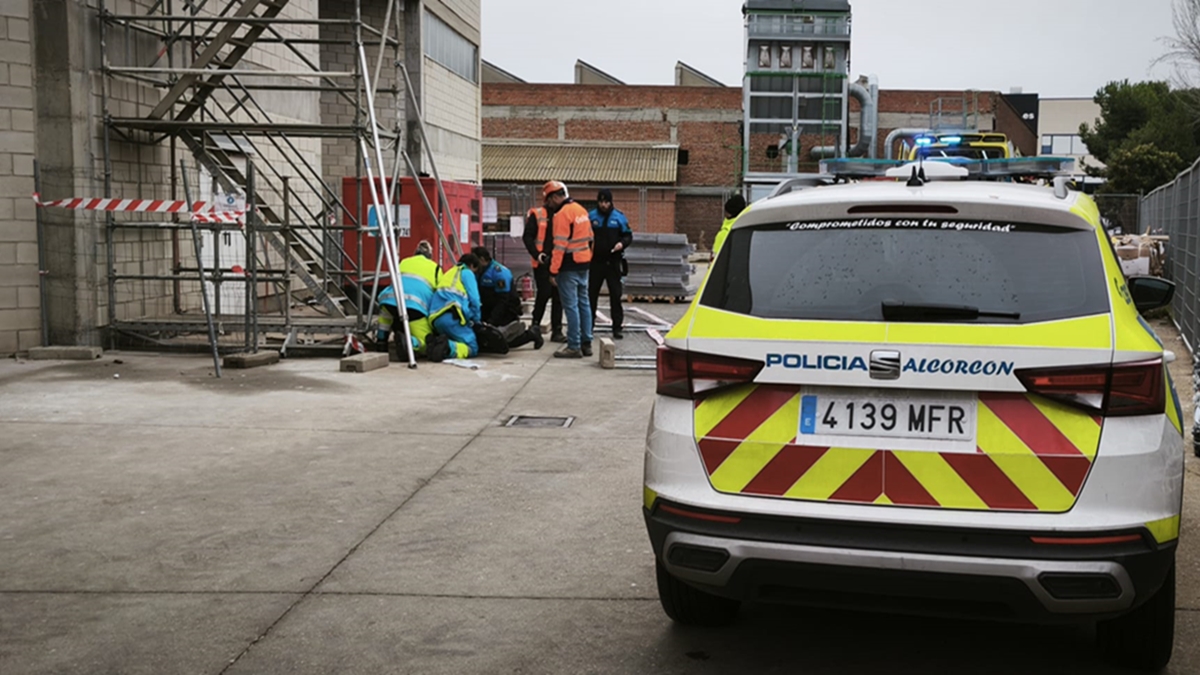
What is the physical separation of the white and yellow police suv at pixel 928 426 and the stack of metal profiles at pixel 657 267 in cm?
1785

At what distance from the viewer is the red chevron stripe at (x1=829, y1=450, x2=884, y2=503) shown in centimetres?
374

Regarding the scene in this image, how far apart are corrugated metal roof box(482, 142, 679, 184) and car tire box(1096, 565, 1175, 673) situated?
47.9 m

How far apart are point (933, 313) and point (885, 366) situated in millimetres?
256

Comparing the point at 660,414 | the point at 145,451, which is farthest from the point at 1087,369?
the point at 145,451

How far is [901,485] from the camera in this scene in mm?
3721

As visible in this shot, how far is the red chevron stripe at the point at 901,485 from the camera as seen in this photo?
12.1ft

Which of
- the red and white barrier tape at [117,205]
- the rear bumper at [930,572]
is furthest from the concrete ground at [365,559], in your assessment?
the red and white barrier tape at [117,205]

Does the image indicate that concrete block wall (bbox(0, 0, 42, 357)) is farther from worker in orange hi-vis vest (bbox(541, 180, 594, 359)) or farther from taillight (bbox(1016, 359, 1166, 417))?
taillight (bbox(1016, 359, 1166, 417))

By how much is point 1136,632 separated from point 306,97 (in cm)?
1656

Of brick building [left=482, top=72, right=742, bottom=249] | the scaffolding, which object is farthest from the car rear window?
brick building [left=482, top=72, right=742, bottom=249]

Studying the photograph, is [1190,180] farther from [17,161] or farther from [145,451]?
[17,161]

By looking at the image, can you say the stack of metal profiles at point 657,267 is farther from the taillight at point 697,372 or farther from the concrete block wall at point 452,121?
the taillight at point 697,372

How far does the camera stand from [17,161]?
12.3 metres

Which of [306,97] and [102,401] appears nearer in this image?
[102,401]
